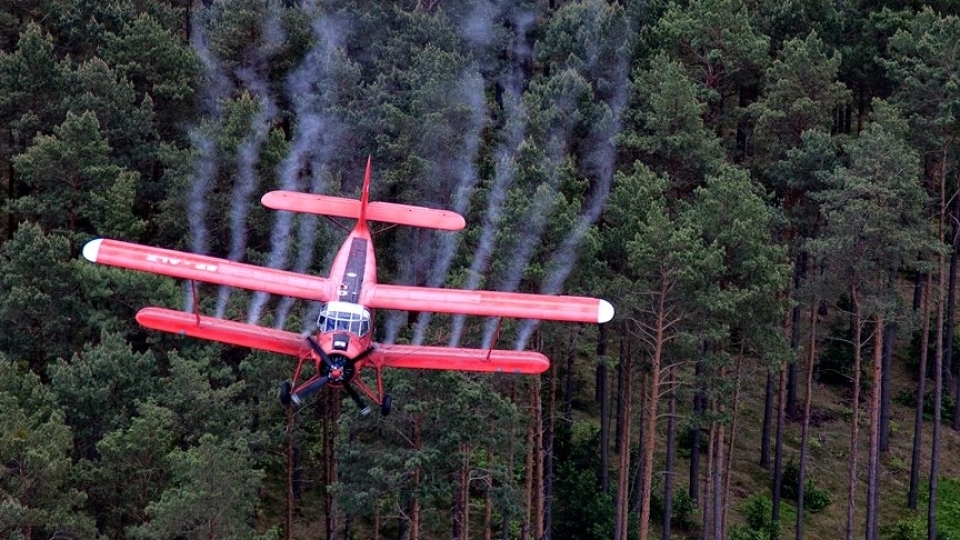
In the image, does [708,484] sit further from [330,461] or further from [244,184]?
[244,184]

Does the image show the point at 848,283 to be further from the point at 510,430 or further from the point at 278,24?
the point at 278,24

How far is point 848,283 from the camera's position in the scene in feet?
132

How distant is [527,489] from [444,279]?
275 inches

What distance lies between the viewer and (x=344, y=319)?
29531 millimetres

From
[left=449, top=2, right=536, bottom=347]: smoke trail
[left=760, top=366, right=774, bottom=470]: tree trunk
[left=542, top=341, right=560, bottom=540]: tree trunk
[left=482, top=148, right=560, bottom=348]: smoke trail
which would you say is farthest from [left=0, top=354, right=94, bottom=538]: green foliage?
[left=760, top=366, right=774, bottom=470]: tree trunk

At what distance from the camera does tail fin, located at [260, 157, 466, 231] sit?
33500 mm

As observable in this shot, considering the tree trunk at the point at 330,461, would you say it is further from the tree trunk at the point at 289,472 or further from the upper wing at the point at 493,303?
the upper wing at the point at 493,303

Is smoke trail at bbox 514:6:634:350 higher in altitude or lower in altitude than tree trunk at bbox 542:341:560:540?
higher

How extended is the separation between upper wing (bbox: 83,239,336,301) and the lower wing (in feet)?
3.50

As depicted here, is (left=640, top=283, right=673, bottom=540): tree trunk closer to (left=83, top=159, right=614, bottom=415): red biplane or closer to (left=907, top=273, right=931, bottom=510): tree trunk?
(left=83, top=159, right=614, bottom=415): red biplane

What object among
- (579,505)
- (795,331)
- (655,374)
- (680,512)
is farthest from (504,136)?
(680,512)

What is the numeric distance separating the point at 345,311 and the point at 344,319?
246mm

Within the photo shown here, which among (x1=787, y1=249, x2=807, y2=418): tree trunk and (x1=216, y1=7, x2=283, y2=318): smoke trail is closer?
(x1=216, y1=7, x2=283, y2=318): smoke trail

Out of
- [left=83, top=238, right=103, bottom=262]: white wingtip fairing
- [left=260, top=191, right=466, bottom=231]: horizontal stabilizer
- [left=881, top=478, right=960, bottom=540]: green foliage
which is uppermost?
[left=260, top=191, right=466, bottom=231]: horizontal stabilizer
